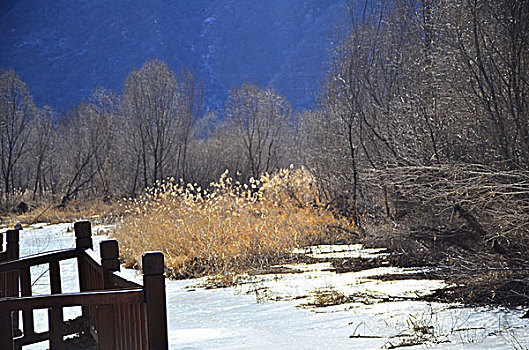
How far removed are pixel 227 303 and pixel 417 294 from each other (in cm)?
206

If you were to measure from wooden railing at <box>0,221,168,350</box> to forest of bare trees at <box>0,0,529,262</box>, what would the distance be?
3.09 meters

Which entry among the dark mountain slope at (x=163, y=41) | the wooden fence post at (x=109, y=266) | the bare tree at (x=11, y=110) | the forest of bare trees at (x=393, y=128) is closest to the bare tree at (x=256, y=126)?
the forest of bare trees at (x=393, y=128)

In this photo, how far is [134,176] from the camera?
1093 inches

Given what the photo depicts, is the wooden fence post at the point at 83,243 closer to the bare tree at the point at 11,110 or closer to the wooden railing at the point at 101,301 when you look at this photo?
the wooden railing at the point at 101,301

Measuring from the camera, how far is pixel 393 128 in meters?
9.82

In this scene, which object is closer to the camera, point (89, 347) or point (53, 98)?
point (89, 347)

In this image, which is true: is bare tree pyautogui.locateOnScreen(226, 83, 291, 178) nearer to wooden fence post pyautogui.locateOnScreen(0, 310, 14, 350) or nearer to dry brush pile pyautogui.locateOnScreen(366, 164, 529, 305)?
dry brush pile pyautogui.locateOnScreen(366, 164, 529, 305)

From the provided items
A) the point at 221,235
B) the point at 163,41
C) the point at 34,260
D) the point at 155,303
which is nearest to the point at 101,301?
the point at 155,303

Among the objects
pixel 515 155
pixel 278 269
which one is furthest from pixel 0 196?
pixel 515 155

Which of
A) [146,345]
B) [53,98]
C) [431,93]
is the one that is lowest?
[146,345]

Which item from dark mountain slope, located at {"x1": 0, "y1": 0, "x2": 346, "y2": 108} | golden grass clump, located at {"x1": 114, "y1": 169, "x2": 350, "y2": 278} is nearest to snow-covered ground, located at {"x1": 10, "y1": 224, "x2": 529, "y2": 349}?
golden grass clump, located at {"x1": 114, "y1": 169, "x2": 350, "y2": 278}

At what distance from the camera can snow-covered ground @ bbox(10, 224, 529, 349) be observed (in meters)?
4.95

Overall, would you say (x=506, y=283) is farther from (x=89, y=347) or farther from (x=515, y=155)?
(x=89, y=347)

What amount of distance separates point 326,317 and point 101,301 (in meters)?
3.59
